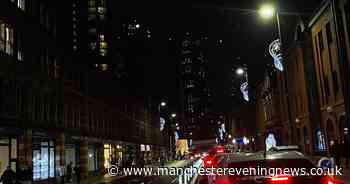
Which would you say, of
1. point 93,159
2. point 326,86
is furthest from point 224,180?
point 93,159

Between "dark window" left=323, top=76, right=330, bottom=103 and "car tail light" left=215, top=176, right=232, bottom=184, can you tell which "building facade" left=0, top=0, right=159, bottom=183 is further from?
"car tail light" left=215, top=176, right=232, bottom=184

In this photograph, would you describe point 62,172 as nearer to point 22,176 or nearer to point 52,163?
point 52,163

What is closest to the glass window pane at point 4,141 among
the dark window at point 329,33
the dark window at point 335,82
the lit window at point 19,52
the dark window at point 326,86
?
the lit window at point 19,52

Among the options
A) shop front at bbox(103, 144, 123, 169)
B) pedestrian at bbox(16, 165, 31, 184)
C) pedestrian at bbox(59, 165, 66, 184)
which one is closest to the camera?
pedestrian at bbox(16, 165, 31, 184)

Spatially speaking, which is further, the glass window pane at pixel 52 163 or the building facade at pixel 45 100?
the glass window pane at pixel 52 163

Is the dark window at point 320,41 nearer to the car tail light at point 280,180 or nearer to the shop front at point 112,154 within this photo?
the shop front at point 112,154

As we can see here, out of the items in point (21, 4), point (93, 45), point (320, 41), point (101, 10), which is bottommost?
point (320, 41)

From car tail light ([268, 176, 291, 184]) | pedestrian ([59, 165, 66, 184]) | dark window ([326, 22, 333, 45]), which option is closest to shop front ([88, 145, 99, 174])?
pedestrian ([59, 165, 66, 184])

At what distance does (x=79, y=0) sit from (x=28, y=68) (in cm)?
7195

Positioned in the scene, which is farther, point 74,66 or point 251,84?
point 251,84

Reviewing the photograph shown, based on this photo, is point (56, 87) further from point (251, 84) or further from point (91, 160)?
point (251, 84)

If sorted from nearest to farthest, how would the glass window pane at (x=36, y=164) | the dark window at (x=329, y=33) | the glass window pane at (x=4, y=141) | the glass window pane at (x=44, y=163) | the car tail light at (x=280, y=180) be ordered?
1. the car tail light at (x=280, y=180)
2. the glass window pane at (x=4, y=141)
3. the glass window pane at (x=36, y=164)
4. the dark window at (x=329, y=33)
5. the glass window pane at (x=44, y=163)

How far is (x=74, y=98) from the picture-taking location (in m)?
46.6

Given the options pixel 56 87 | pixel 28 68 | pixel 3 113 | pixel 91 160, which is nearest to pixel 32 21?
pixel 28 68
